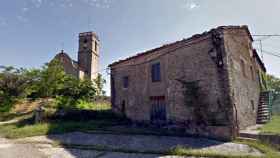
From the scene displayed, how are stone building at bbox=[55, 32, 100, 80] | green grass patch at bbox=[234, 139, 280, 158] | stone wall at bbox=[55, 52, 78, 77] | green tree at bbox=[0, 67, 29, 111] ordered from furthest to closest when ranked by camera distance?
stone building at bbox=[55, 32, 100, 80], stone wall at bbox=[55, 52, 78, 77], green tree at bbox=[0, 67, 29, 111], green grass patch at bbox=[234, 139, 280, 158]

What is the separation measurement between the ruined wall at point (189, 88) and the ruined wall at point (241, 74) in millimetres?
706

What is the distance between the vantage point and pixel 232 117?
9.62 meters

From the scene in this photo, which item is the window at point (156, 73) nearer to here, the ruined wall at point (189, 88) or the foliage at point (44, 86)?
the ruined wall at point (189, 88)

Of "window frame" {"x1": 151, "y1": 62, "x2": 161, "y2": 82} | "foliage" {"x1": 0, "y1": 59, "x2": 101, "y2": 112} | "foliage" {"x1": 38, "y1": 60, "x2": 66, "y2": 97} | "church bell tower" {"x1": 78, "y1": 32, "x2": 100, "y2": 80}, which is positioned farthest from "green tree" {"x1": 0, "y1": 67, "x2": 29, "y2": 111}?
"church bell tower" {"x1": 78, "y1": 32, "x2": 100, "y2": 80}

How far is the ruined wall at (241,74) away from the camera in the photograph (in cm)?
1059

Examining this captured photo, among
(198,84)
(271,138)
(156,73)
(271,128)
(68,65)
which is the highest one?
(68,65)

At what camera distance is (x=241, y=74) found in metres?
12.2

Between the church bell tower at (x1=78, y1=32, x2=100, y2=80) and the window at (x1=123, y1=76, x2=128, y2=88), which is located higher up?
the church bell tower at (x1=78, y1=32, x2=100, y2=80)

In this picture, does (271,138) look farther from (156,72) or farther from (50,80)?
(50,80)

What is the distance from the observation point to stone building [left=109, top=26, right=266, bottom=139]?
10219 millimetres

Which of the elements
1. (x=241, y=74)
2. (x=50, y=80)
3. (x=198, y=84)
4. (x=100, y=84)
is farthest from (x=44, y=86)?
(x=241, y=74)

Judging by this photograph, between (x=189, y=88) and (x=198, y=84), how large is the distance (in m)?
0.60

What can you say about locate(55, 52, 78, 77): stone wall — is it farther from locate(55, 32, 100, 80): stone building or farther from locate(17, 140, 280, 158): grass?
locate(17, 140, 280, 158): grass

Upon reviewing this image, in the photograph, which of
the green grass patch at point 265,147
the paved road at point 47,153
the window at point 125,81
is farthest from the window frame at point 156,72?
the paved road at point 47,153
